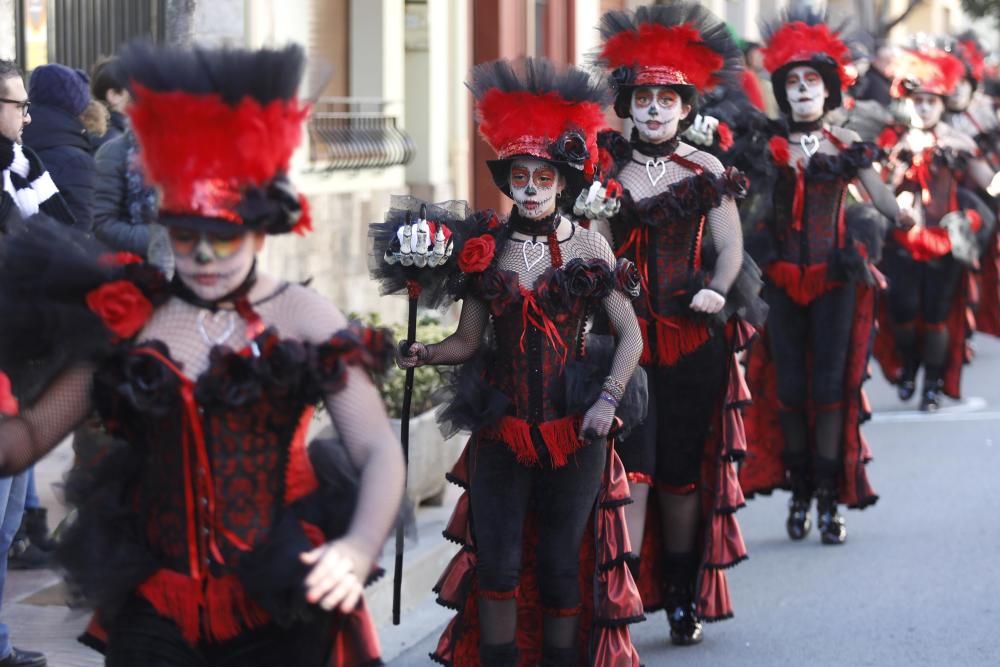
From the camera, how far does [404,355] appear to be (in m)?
5.80

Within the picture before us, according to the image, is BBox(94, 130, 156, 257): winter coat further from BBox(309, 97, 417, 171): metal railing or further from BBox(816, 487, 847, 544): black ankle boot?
BBox(309, 97, 417, 171): metal railing

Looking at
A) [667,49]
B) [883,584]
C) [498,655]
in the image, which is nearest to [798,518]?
[883,584]

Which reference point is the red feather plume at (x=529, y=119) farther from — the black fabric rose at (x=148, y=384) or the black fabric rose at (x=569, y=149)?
the black fabric rose at (x=148, y=384)

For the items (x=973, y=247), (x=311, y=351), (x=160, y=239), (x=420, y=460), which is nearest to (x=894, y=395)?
(x=973, y=247)

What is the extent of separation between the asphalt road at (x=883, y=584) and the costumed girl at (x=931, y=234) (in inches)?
57.1

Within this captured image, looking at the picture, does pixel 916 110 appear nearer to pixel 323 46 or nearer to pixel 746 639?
pixel 323 46

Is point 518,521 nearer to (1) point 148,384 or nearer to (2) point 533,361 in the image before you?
(2) point 533,361

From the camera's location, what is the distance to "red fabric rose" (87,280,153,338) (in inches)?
159

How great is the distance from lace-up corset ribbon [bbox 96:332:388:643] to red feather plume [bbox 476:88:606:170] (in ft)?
6.19

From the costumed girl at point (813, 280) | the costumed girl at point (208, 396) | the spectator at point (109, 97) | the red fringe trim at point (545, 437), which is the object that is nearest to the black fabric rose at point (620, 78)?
the costumed girl at point (813, 280)

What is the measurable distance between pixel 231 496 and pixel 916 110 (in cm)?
909

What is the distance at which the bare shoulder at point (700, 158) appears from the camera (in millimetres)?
6959

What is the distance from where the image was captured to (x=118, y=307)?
4039mm

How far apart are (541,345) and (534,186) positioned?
0.50m
